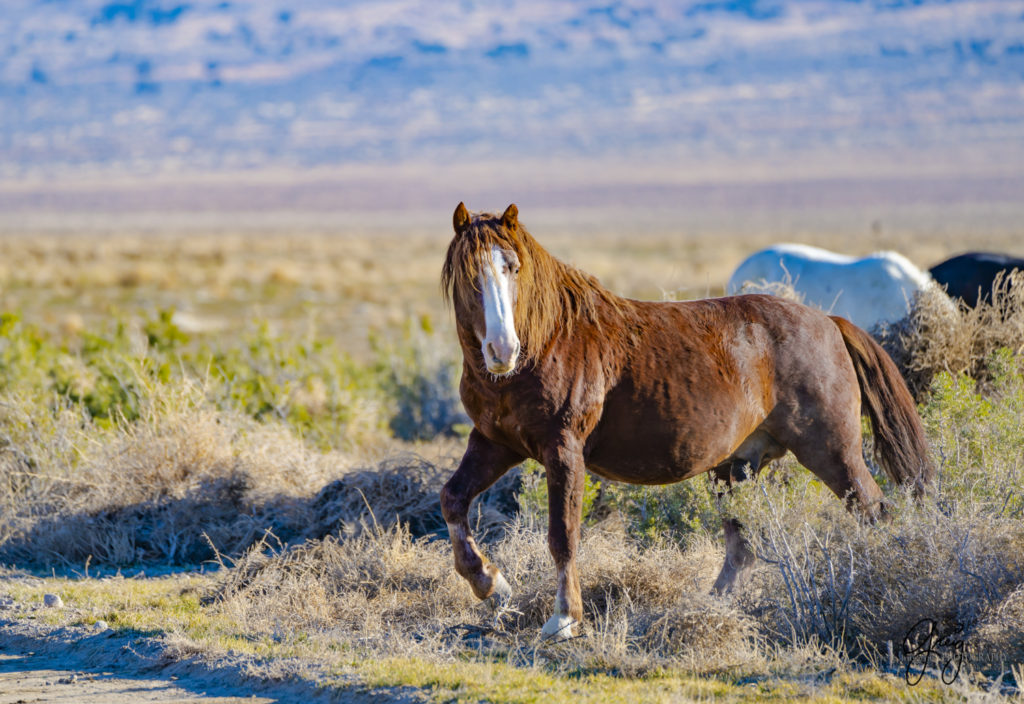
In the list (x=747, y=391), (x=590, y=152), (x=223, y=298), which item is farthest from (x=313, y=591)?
(x=590, y=152)

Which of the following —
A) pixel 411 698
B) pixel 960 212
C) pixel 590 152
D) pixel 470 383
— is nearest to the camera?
pixel 411 698

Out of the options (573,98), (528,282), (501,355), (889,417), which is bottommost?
(889,417)

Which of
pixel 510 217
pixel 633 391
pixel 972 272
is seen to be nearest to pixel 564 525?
pixel 633 391

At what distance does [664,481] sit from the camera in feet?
19.6

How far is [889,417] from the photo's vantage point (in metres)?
6.61

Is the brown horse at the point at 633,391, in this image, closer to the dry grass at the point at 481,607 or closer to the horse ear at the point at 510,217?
the horse ear at the point at 510,217

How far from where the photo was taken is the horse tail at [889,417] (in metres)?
6.59

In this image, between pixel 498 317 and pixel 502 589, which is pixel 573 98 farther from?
pixel 498 317

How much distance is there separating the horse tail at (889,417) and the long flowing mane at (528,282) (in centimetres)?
169

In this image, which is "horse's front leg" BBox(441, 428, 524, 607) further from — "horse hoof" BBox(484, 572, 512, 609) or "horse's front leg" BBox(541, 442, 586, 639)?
"horse's front leg" BBox(541, 442, 586, 639)

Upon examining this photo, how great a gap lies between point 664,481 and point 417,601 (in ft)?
5.27

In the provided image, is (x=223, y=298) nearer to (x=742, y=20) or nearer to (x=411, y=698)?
(x=411, y=698)

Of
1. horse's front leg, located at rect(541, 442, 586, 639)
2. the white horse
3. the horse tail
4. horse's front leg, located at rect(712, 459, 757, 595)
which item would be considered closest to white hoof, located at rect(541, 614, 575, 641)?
horse's front leg, located at rect(541, 442, 586, 639)

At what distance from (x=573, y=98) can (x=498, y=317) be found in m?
160
